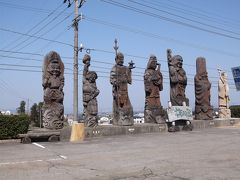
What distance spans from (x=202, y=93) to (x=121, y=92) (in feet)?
22.7

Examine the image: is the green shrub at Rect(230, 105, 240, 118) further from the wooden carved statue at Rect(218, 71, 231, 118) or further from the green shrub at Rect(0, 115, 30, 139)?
the green shrub at Rect(0, 115, 30, 139)

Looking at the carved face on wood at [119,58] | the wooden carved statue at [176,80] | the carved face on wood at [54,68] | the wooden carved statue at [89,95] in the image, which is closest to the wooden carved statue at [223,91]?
the wooden carved statue at [176,80]

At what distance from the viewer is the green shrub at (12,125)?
55.2 feet

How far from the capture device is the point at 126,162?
10.1 metres

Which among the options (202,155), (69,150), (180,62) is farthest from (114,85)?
(202,155)

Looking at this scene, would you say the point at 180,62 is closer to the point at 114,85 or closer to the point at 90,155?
the point at 114,85

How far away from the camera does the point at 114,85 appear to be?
1969 cm

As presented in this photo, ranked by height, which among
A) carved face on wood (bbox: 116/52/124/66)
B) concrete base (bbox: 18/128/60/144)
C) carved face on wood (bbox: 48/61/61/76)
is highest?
carved face on wood (bbox: 116/52/124/66)

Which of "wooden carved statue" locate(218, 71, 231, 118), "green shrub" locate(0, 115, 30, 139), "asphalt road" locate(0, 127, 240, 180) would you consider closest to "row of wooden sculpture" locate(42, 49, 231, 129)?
"green shrub" locate(0, 115, 30, 139)

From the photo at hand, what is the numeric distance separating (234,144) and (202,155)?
132 inches

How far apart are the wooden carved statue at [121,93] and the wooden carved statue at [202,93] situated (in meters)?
6.25

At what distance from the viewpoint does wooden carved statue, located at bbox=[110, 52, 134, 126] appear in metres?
19.3

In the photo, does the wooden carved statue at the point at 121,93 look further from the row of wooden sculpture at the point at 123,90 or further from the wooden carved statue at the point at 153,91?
the wooden carved statue at the point at 153,91

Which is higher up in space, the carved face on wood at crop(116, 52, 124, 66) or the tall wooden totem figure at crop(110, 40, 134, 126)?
the carved face on wood at crop(116, 52, 124, 66)
